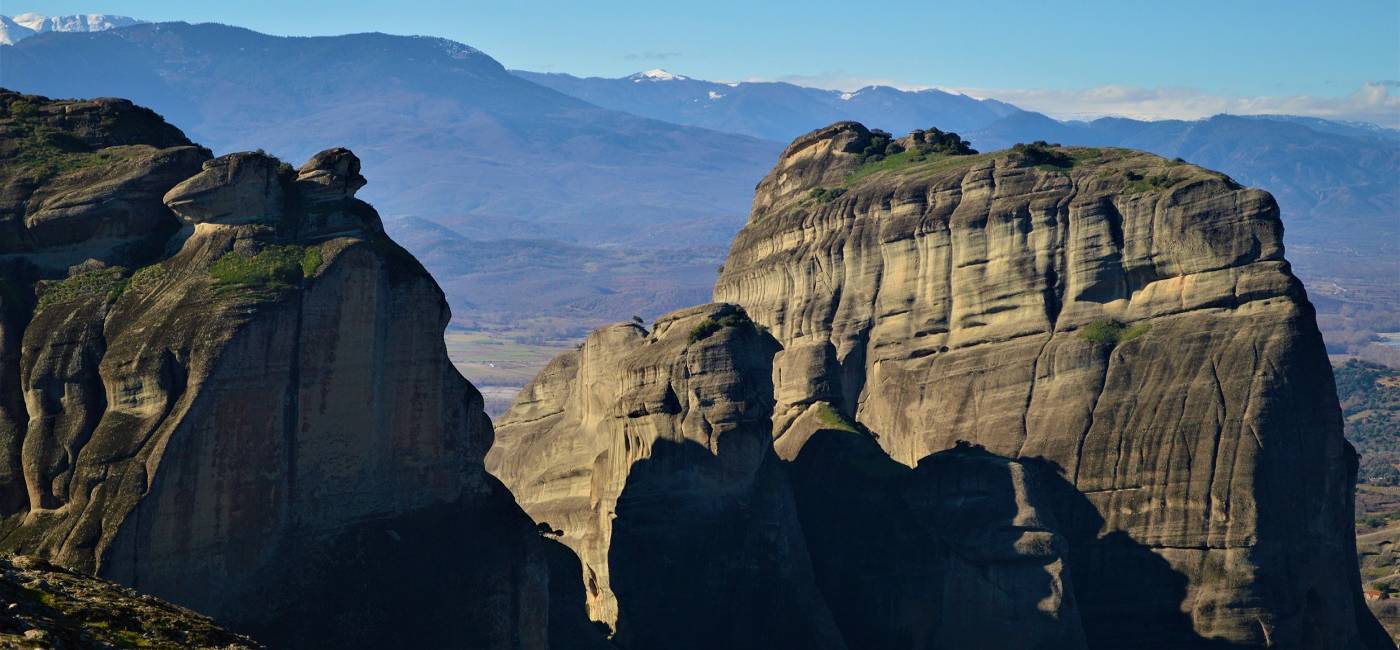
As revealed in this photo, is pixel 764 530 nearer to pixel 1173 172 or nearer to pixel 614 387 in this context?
pixel 614 387

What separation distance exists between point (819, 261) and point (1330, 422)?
76.4 ft

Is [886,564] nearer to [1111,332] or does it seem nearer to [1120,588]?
[1120,588]

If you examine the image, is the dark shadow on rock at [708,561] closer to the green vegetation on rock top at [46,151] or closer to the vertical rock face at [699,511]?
the vertical rock face at [699,511]

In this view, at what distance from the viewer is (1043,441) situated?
9106 cm

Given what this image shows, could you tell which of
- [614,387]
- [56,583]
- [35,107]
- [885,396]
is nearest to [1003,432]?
[885,396]

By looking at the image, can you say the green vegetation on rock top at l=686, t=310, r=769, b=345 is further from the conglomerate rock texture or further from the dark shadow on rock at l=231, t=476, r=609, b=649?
the dark shadow on rock at l=231, t=476, r=609, b=649

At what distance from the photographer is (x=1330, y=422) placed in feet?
287

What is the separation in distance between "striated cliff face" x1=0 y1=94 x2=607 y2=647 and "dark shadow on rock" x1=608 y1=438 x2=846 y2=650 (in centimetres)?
1347

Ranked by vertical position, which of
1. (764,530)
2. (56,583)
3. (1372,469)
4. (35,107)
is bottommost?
(1372,469)

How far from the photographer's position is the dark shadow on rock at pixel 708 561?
8275 centimetres

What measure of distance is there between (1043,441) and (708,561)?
14671 mm

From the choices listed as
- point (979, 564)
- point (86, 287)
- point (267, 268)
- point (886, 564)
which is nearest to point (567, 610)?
point (886, 564)

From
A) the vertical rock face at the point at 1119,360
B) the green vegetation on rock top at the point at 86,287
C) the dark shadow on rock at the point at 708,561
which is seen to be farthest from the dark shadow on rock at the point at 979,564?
the green vegetation on rock top at the point at 86,287

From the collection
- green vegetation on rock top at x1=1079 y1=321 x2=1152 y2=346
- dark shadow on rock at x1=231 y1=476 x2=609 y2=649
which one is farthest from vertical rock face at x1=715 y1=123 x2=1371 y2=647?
dark shadow on rock at x1=231 y1=476 x2=609 y2=649
